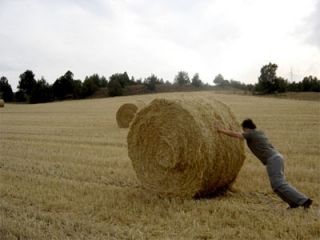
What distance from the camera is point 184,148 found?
6.72 m

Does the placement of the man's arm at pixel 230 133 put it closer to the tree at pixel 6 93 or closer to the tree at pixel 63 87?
the tree at pixel 63 87

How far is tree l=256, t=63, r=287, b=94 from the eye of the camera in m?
53.8

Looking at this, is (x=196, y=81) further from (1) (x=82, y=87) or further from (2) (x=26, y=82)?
(2) (x=26, y=82)

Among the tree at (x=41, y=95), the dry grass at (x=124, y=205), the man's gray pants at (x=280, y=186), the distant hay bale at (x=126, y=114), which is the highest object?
the tree at (x=41, y=95)

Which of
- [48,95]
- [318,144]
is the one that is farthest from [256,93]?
[318,144]

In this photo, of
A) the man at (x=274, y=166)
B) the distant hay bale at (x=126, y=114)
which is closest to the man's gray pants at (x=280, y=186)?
the man at (x=274, y=166)

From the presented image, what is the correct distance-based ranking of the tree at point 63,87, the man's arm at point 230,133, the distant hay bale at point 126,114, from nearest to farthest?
the man's arm at point 230,133, the distant hay bale at point 126,114, the tree at point 63,87

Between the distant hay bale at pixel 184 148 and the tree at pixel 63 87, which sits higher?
the tree at pixel 63 87

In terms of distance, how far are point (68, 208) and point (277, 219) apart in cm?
308

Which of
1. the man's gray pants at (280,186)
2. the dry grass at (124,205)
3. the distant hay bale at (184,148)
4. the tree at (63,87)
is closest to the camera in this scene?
the dry grass at (124,205)

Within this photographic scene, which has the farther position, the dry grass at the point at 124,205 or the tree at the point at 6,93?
the tree at the point at 6,93

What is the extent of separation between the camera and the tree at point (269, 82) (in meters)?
53.8

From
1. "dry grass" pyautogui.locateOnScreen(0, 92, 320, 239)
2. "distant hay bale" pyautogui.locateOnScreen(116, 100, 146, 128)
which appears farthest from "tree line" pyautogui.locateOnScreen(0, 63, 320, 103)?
"dry grass" pyautogui.locateOnScreen(0, 92, 320, 239)

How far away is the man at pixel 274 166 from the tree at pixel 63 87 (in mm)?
56076
